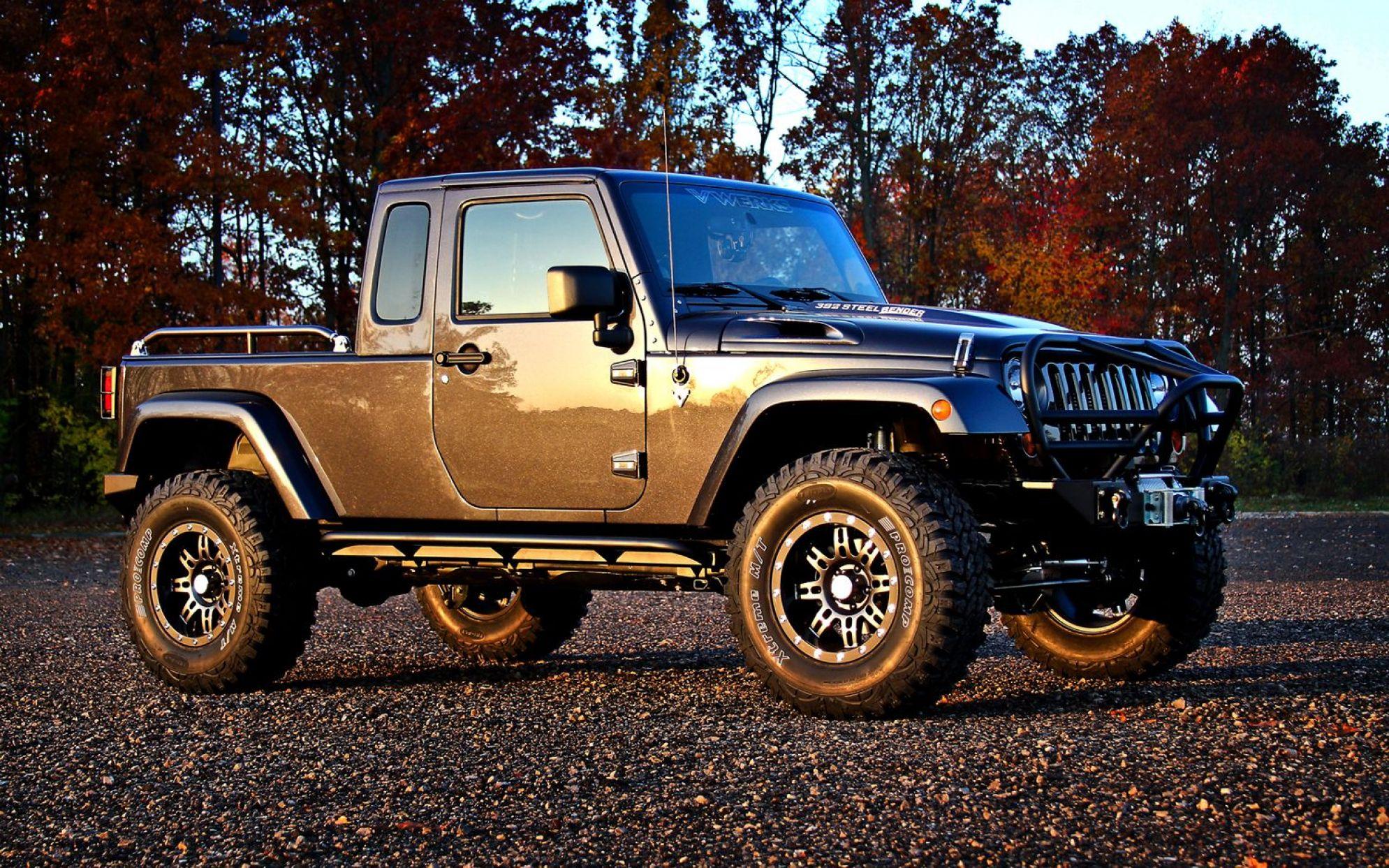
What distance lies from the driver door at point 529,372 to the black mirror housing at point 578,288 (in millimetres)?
253

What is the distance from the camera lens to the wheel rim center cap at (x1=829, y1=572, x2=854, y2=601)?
607 centimetres

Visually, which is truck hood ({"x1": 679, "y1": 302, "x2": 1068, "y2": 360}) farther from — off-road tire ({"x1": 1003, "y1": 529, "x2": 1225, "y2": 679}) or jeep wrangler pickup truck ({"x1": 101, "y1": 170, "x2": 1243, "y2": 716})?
off-road tire ({"x1": 1003, "y1": 529, "x2": 1225, "y2": 679})

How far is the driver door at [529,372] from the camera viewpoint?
6.75 metres

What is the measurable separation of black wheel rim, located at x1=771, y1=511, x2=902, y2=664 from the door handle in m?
1.73

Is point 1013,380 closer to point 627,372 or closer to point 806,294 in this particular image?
point 806,294

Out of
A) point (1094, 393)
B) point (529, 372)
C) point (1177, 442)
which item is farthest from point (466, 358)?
point (1177, 442)

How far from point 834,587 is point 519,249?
219 centimetres

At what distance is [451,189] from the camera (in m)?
7.37

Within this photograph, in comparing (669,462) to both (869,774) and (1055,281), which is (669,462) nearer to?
(869,774)

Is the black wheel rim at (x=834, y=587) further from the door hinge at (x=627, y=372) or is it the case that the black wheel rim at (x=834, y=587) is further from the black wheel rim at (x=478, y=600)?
the black wheel rim at (x=478, y=600)

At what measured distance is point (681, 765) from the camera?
536cm

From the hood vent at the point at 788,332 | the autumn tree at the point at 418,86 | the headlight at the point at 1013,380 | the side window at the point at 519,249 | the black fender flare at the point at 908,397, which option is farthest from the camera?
the autumn tree at the point at 418,86

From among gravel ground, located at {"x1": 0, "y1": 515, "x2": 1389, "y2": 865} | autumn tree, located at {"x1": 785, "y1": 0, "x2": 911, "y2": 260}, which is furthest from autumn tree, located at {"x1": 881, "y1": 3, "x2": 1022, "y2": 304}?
gravel ground, located at {"x1": 0, "y1": 515, "x2": 1389, "y2": 865}

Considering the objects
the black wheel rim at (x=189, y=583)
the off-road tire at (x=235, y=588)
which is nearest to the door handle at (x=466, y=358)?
the off-road tire at (x=235, y=588)
